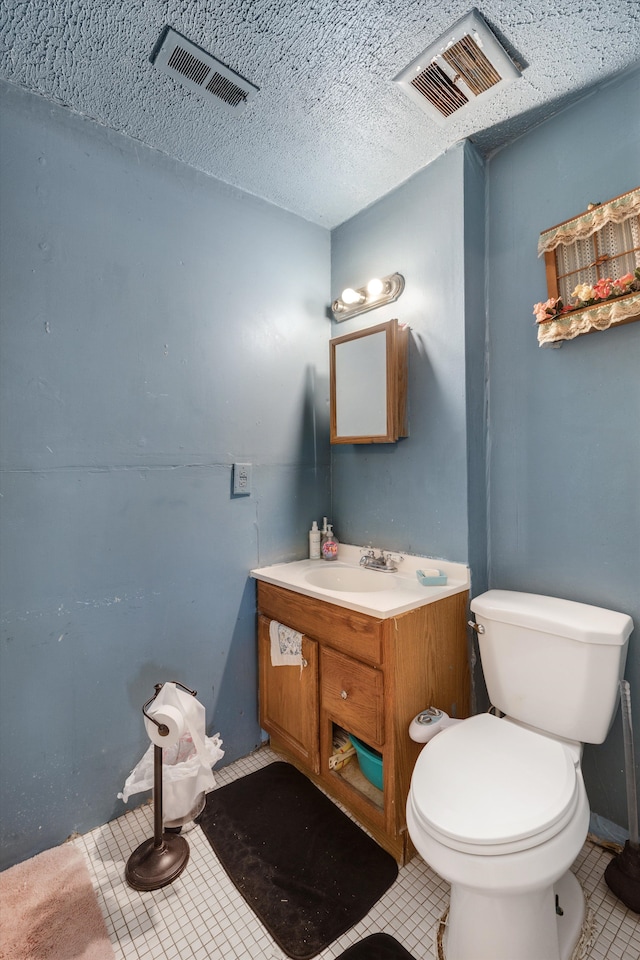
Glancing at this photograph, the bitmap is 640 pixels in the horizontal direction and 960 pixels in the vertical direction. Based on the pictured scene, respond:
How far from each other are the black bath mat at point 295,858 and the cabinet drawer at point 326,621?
0.63 metres

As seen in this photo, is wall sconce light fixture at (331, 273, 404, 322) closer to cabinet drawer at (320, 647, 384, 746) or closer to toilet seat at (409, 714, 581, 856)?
cabinet drawer at (320, 647, 384, 746)

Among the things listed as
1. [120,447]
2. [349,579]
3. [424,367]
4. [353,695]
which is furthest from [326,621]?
[424,367]

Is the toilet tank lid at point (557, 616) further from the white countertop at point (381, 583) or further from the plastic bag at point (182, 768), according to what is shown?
the plastic bag at point (182, 768)

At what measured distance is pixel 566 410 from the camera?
1.52 m

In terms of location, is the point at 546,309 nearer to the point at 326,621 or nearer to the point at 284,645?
the point at 326,621

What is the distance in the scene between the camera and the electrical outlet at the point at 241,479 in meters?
1.87

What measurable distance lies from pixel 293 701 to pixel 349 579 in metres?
0.54

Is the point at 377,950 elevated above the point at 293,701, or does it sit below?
below

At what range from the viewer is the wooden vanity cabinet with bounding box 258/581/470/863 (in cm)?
136

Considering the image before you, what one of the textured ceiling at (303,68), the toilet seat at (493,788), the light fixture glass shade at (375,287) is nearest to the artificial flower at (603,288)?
the textured ceiling at (303,68)

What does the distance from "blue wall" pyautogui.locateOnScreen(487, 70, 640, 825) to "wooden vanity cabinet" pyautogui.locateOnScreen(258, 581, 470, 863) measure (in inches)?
16.0

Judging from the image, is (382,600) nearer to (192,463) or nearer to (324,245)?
(192,463)

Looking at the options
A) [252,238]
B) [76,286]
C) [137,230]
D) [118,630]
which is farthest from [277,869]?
[252,238]

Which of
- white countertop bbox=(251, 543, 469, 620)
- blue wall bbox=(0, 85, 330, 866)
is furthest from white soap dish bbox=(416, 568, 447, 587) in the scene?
blue wall bbox=(0, 85, 330, 866)
